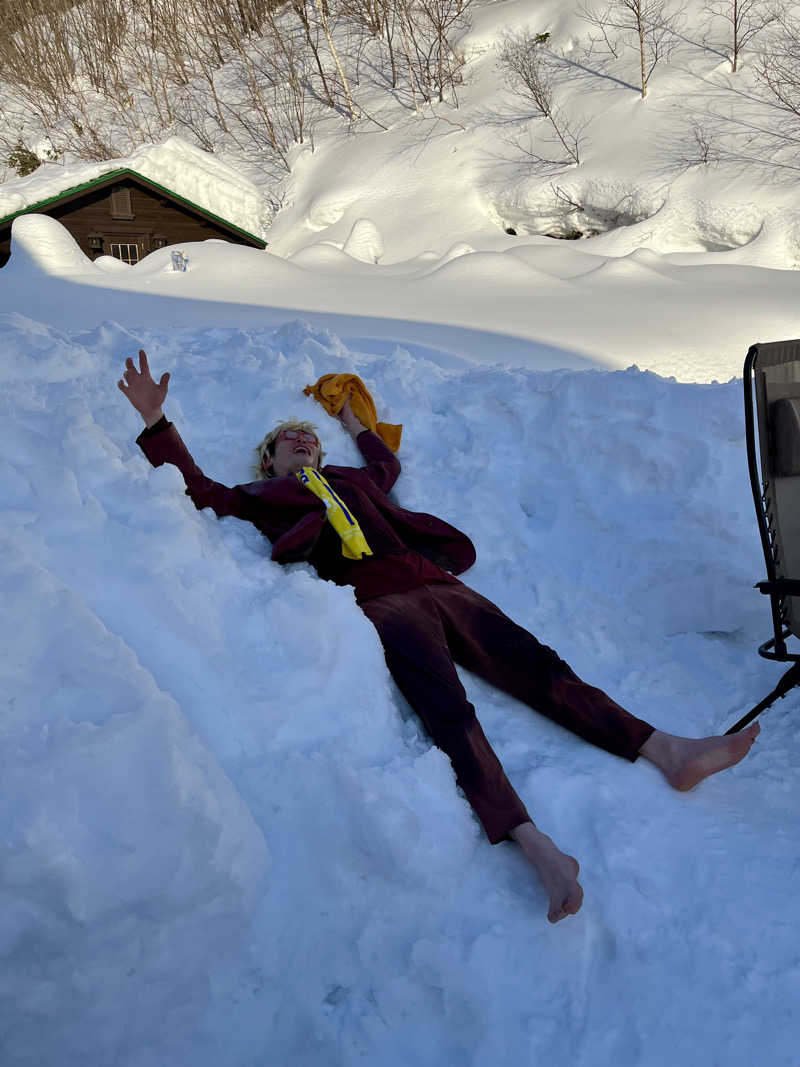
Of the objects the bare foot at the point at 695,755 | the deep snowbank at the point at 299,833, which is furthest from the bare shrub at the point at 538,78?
the bare foot at the point at 695,755

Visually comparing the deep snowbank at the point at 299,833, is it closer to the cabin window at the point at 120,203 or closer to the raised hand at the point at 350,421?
the raised hand at the point at 350,421

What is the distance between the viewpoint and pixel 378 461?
357cm

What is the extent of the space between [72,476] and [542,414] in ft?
7.33

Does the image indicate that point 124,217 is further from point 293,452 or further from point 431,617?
point 431,617

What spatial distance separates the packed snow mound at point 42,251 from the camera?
7848mm

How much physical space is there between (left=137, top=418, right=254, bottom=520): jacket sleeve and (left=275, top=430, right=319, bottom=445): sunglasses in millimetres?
361

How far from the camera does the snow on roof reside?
12812 millimetres

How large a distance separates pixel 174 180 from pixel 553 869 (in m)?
17.8

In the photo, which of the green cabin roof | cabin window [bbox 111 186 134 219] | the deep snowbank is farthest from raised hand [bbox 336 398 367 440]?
cabin window [bbox 111 186 134 219]

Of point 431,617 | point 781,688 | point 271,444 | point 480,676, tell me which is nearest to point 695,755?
point 781,688

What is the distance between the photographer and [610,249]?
13.4 metres

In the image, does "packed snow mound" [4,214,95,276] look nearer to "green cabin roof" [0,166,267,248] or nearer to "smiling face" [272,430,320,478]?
"green cabin roof" [0,166,267,248]

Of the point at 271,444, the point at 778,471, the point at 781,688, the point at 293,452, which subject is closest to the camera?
the point at 781,688

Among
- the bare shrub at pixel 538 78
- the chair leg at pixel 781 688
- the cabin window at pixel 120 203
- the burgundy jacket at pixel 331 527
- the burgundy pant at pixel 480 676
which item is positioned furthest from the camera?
the bare shrub at pixel 538 78
